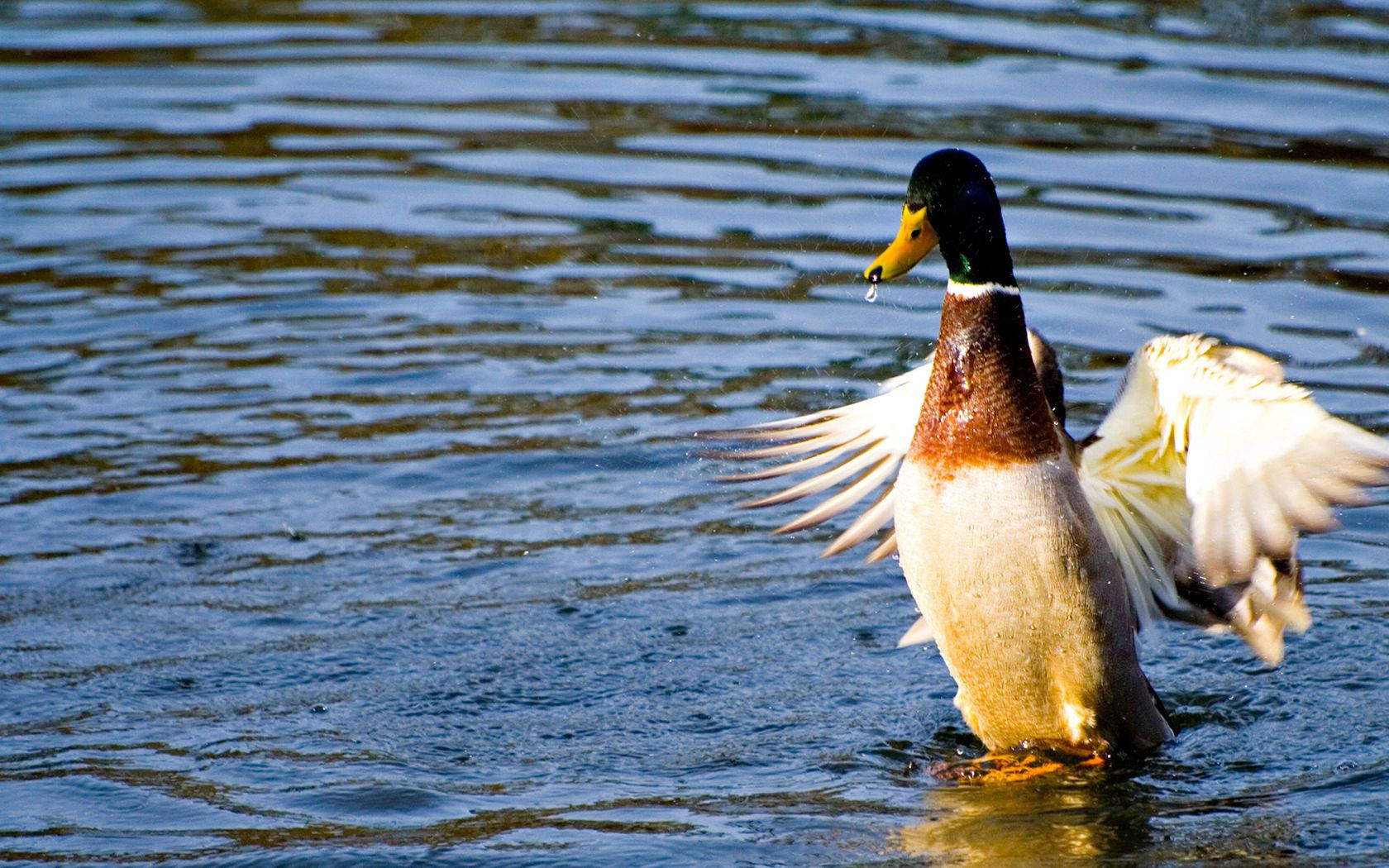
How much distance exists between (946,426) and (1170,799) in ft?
3.42

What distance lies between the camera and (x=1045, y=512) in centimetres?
474

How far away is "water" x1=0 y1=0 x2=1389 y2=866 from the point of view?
186 inches

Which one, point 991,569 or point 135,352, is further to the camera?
point 135,352

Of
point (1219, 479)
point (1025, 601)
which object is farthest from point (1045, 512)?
point (1219, 479)

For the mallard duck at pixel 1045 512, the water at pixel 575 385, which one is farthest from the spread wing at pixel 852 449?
the mallard duck at pixel 1045 512

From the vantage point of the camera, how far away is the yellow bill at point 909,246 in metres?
4.79

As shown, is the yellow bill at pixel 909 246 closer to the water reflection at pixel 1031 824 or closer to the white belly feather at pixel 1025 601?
the white belly feather at pixel 1025 601

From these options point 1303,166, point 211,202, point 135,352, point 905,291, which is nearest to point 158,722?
point 135,352

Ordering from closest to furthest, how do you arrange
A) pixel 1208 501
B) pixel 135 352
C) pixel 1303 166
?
pixel 1208 501 < pixel 135 352 < pixel 1303 166

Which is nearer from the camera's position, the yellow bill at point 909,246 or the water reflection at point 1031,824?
the water reflection at point 1031,824

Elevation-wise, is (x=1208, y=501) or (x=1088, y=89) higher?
(x=1088, y=89)

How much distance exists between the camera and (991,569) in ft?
15.6

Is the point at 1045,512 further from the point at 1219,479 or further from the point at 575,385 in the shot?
the point at 575,385

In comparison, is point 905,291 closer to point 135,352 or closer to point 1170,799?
point 135,352
